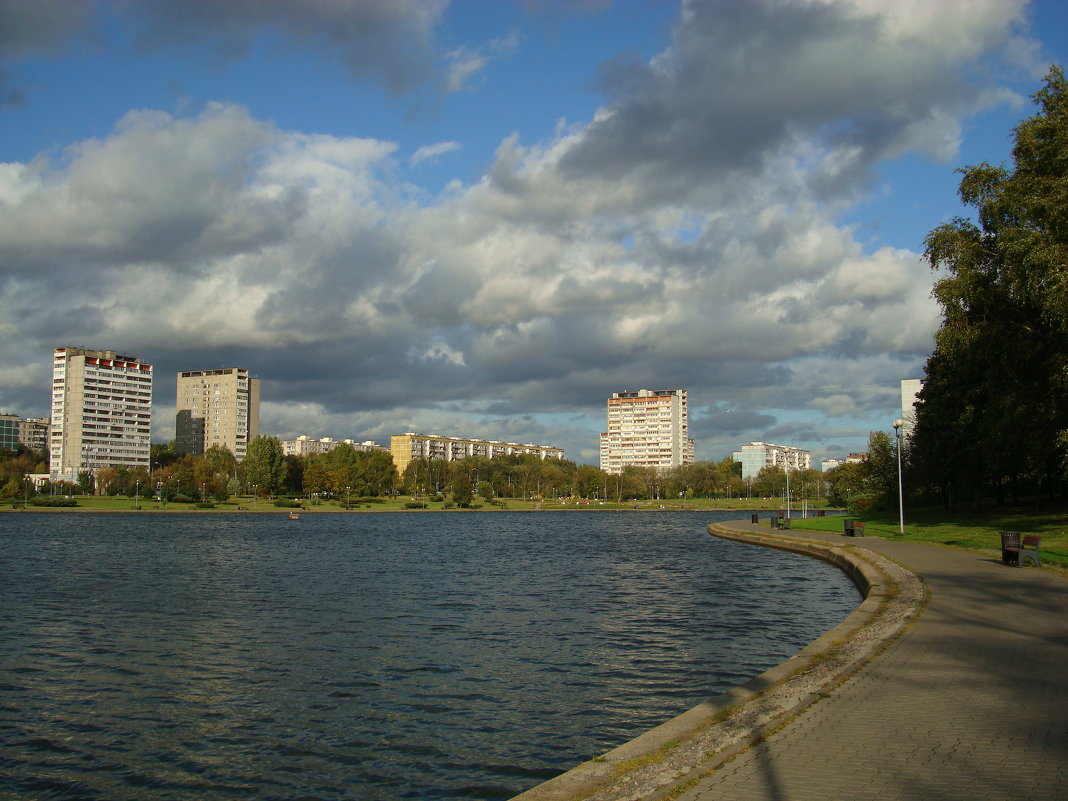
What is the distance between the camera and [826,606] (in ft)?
79.8

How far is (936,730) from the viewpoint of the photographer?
8.94 meters

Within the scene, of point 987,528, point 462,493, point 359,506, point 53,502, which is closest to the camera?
point 987,528

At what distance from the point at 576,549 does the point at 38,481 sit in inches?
5550

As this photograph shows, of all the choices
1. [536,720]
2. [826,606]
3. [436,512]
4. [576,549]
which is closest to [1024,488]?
[576,549]

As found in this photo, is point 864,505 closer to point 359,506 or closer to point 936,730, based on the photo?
point 936,730

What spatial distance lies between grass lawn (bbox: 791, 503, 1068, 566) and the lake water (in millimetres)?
6011

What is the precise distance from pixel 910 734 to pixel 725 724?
1889mm

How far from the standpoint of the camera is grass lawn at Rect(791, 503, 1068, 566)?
31.7m

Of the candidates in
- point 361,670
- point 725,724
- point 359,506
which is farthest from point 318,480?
point 725,724

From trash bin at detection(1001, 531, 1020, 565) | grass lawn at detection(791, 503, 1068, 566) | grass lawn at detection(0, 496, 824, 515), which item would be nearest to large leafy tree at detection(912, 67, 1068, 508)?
grass lawn at detection(791, 503, 1068, 566)

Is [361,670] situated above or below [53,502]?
above

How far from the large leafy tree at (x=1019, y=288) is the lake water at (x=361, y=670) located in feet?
35.3

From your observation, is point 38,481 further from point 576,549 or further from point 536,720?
point 536,720

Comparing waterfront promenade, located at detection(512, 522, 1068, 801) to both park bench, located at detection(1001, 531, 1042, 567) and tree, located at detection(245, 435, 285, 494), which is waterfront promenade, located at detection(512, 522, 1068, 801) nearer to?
park bench, located at detection(1001, 531, 1042, 567)
